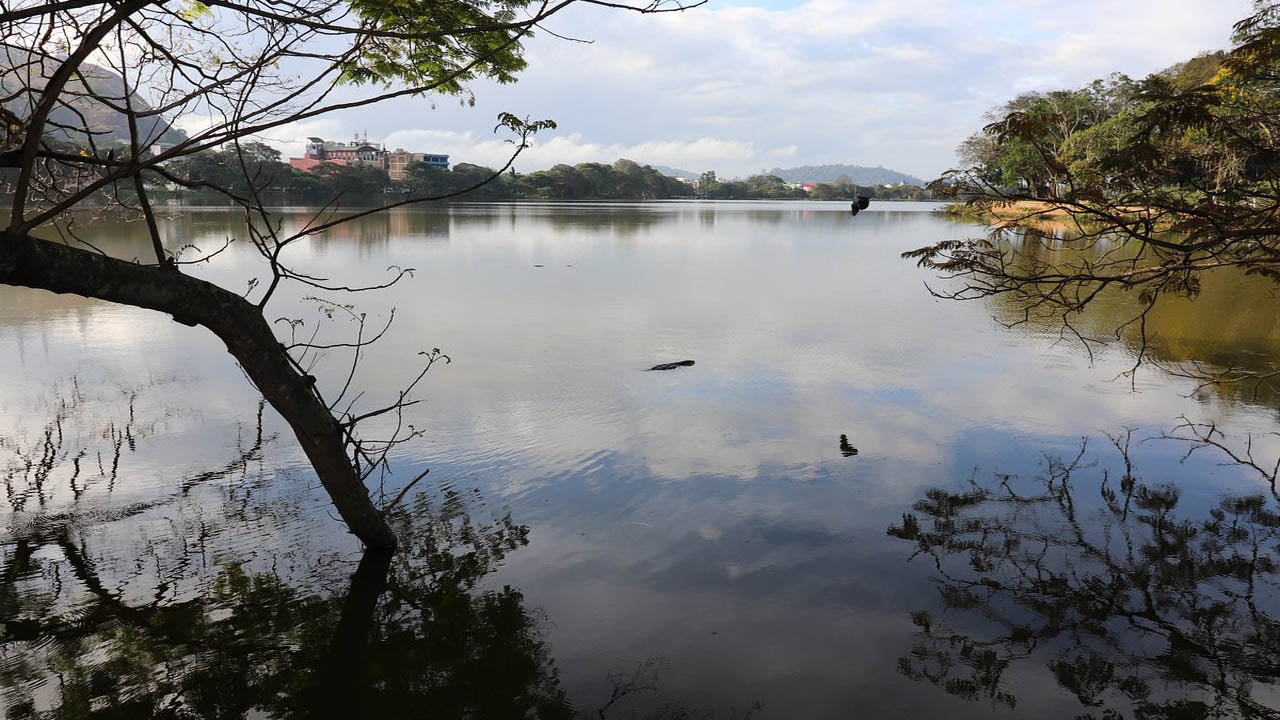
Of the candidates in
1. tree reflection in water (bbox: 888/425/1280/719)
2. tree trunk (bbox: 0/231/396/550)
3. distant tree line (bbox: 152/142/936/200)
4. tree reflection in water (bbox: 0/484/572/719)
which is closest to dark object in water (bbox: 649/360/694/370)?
tree reflection in water (bbox: 888/425/1280/719)

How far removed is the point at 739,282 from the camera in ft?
53.0

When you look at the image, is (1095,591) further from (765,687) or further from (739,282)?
(739,282)

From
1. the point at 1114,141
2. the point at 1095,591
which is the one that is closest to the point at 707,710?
the point at 1095,591

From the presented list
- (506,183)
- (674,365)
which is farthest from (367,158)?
(674,365)

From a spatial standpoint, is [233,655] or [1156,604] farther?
[1156,604]

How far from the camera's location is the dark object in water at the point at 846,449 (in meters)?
5.78

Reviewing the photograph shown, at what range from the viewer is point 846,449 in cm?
587

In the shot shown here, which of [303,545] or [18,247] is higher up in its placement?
[18,247]

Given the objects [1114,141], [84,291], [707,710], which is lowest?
[707,710]

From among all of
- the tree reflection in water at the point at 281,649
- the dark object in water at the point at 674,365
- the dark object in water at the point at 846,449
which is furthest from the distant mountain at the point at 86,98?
the dark object in water at the point at 674,365

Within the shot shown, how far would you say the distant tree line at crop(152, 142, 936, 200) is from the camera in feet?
164

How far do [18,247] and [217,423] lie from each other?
12.6ft

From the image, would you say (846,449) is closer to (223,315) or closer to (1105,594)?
(1105,594)

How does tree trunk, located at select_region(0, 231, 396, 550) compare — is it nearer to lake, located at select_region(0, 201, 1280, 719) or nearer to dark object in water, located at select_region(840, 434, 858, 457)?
lake, located at select_region(0, 201, 1280, 719)
